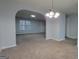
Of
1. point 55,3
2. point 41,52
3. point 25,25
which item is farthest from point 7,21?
point 25,25

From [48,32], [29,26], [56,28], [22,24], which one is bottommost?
[48,32]

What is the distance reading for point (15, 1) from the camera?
5164 mm

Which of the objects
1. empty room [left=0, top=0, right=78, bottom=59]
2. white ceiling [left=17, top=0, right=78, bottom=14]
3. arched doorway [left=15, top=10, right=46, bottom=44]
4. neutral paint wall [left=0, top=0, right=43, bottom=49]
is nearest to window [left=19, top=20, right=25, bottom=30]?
arched doorway [left=15, top=10, right=46, bottom=44]

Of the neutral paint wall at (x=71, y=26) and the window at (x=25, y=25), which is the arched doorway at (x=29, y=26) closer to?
the window at (x=25, y=25)

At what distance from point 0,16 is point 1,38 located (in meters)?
1.16

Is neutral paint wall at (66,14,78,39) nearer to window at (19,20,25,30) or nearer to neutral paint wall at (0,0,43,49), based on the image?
neutral paint wall at (0,0,43,49)

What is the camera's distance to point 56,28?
7836mm

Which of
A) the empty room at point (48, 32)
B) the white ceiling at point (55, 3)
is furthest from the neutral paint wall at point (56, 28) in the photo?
the white ceiling at point (55, 3)

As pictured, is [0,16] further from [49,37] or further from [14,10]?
[49,37]

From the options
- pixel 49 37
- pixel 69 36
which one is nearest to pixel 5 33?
pixel 49 37

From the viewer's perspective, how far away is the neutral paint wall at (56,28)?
7.72 m

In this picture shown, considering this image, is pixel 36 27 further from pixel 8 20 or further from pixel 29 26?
pixel 8 20

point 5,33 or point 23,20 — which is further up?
point 23,20

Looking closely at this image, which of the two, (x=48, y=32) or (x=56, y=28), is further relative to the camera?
(x=48, y=32)
